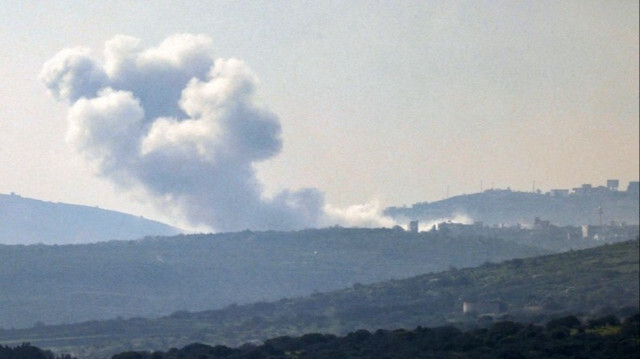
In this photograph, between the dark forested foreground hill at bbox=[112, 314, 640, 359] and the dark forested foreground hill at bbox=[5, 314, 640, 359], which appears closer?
the dark forested foreground hill at bbox=[112, 314, 640, 359]

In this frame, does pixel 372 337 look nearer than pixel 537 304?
Yes

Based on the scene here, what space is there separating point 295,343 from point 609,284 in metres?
103

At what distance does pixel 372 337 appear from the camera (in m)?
94.5

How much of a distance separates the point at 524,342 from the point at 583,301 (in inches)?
3851

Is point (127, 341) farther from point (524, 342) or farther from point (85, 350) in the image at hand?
point (524, 342)

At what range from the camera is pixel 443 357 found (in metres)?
82.4

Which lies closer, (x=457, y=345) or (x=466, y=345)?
(x=466, y=345)

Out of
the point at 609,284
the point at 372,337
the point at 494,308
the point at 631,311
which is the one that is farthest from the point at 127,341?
the point at 372,337

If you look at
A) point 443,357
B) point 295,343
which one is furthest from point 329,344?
point 443,357

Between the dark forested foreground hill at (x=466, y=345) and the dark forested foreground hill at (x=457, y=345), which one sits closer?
the dark forested foreground hill at (x=466, y=345)

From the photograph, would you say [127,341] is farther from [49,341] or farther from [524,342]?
[524,342]

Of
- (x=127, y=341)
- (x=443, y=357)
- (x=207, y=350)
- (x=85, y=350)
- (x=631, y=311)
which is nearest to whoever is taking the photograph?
→ (x=443, y=357)

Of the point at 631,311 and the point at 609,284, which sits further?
the point at 609,284

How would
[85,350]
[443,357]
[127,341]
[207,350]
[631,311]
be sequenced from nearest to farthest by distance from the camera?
1. [443,357]
2. [207,350]
3. [631,311]
4. [85,350]
5. [127,341]
